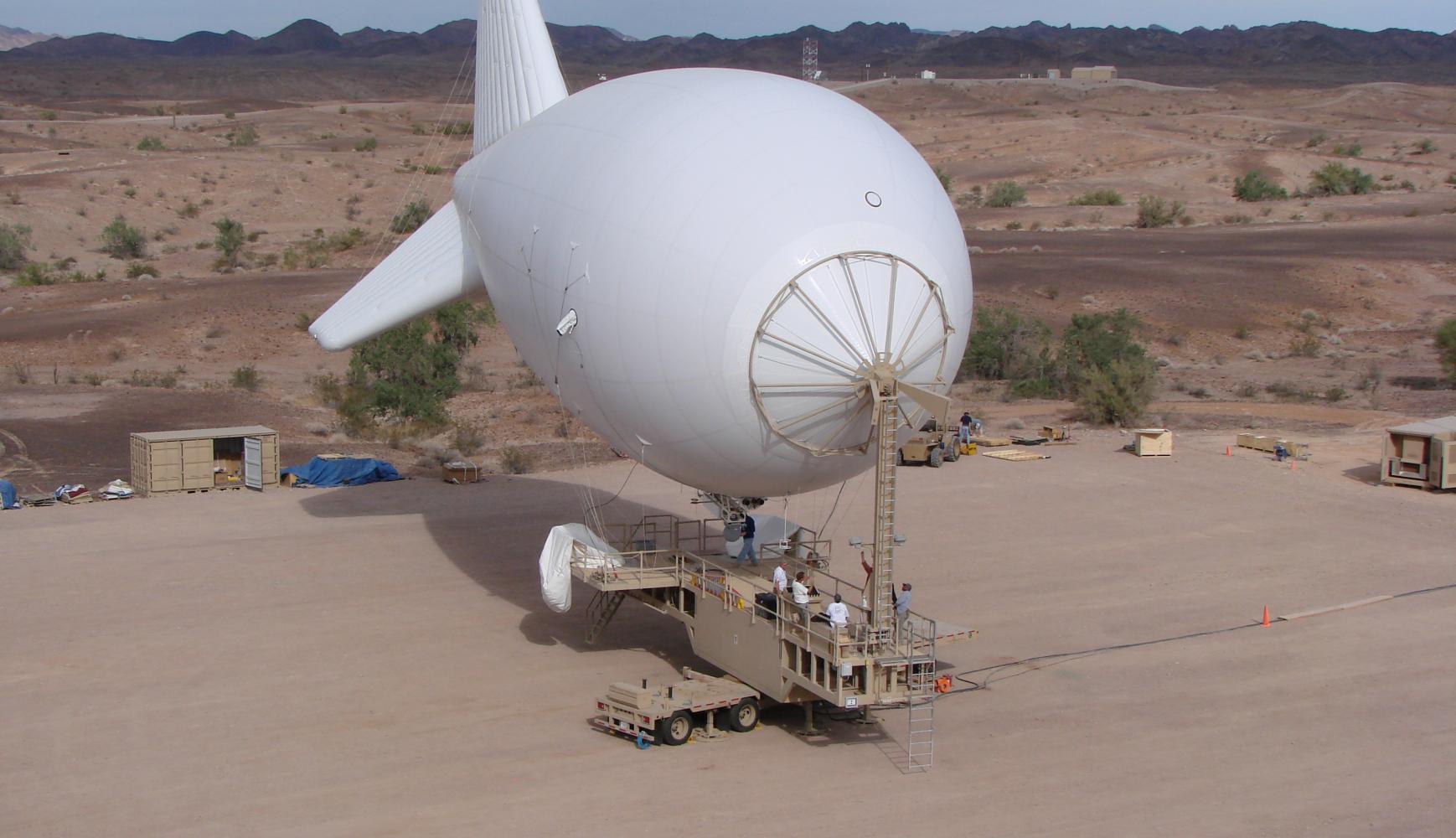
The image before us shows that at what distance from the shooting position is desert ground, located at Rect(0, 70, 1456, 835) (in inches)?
620

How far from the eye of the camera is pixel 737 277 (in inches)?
616

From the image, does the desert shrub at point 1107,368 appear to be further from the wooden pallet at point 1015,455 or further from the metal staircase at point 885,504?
the metal staircase at point 885,504

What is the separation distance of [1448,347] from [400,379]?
97.3ft

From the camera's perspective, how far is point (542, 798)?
614 inches

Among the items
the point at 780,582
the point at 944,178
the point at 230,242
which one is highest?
the point at 944,178

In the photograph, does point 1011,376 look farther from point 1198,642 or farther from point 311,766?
point 311,766

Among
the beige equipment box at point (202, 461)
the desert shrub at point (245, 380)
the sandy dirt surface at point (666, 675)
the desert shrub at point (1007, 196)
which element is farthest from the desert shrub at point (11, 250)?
the desert shrub at point (1007, 196)

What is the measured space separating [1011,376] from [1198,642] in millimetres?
24345

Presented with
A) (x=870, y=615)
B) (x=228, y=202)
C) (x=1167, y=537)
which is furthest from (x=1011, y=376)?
(x=228, y=202)

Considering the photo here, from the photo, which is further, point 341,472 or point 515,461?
point 515,461

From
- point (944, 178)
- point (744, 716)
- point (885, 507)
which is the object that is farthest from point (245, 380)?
point (944, 178)

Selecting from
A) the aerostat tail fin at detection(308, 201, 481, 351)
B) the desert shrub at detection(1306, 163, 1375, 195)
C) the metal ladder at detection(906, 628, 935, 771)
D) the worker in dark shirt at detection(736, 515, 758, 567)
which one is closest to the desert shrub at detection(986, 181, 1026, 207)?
the desert shrub at detection(1306, 163, 1375, 195)

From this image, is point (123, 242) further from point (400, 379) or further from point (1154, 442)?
point (1154, 442)

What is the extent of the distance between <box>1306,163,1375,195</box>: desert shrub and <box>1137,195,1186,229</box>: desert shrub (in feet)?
39.5
